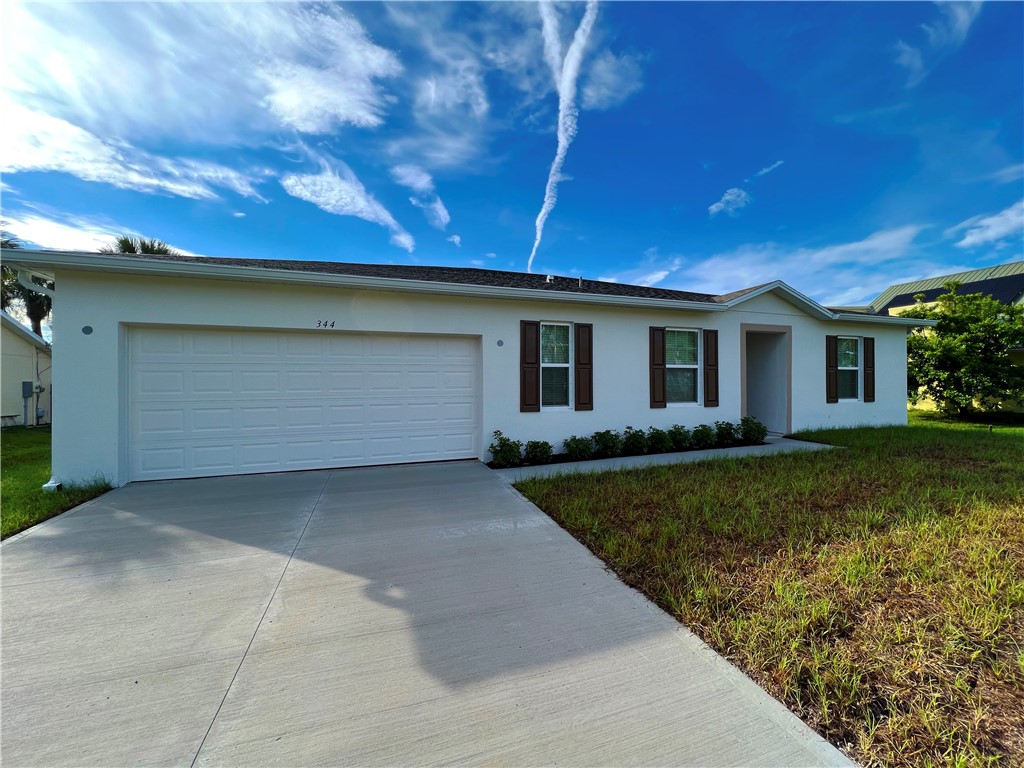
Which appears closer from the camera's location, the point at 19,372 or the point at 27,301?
the point at 19,372

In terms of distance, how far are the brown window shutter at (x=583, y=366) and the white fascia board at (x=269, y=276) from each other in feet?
1.85

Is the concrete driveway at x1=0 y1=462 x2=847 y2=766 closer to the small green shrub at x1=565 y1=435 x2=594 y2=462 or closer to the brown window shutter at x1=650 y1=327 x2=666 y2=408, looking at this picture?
the small green shrub at x1=565 y1=435 x2=594 y2=462

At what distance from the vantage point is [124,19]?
16.0 feet

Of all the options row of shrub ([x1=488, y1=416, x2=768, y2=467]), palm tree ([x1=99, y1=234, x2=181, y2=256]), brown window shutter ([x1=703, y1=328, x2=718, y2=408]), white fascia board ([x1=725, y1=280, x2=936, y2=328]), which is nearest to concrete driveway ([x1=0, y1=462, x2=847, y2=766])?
row of shrub ([x1=488, y1=416, x2=768, y2=467])

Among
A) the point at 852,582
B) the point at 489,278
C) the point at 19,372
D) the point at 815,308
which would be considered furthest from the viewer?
the point at 19,372

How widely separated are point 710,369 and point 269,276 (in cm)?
833

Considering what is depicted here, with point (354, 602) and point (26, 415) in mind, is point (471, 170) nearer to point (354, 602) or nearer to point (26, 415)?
point (354, 602)

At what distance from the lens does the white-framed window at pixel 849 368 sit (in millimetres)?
10031

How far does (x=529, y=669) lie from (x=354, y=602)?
1.32 m

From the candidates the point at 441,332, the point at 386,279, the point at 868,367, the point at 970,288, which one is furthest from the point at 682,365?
the point at 970,288

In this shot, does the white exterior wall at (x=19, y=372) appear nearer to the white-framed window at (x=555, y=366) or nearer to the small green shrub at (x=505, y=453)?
the small green shrub at (x=505, y=453)

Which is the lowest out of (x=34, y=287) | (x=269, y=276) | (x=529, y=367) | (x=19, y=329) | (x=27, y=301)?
(x=529, y=367)

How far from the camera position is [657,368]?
8.04 metres

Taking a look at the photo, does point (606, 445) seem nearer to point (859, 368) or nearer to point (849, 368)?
point (849, 368)
